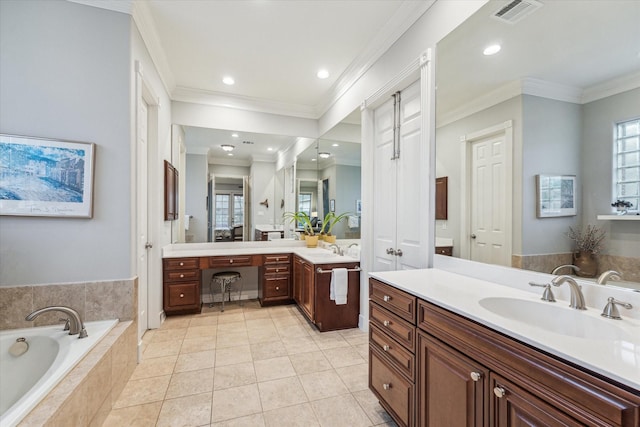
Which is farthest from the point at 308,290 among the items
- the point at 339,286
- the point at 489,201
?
the point at 489,201

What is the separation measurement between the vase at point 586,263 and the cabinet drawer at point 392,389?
976 millimetres

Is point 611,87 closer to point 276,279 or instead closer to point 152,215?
point 276,279

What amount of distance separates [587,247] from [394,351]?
3.52ft

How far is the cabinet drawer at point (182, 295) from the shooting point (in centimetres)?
344

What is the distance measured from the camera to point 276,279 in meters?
3.89

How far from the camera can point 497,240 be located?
1623mm

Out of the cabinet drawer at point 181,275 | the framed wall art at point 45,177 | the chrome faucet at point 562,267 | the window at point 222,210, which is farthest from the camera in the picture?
the window at point 222,210

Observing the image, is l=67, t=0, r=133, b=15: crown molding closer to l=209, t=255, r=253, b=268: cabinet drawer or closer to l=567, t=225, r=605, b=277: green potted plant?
l=209, t=255, r=253, b=268: cabinet drawer

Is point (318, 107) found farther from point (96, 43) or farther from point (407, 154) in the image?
point (96, 43)

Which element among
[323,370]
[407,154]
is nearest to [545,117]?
[407,154]

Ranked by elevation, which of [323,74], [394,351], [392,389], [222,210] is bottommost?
[392,389]

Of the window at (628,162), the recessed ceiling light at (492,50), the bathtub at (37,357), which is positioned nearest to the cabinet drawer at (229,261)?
the bathtub at (37,357)

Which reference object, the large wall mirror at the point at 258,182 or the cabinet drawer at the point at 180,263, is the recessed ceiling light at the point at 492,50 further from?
the cabinet drawer at the point at 180,263

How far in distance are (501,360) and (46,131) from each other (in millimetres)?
3026
